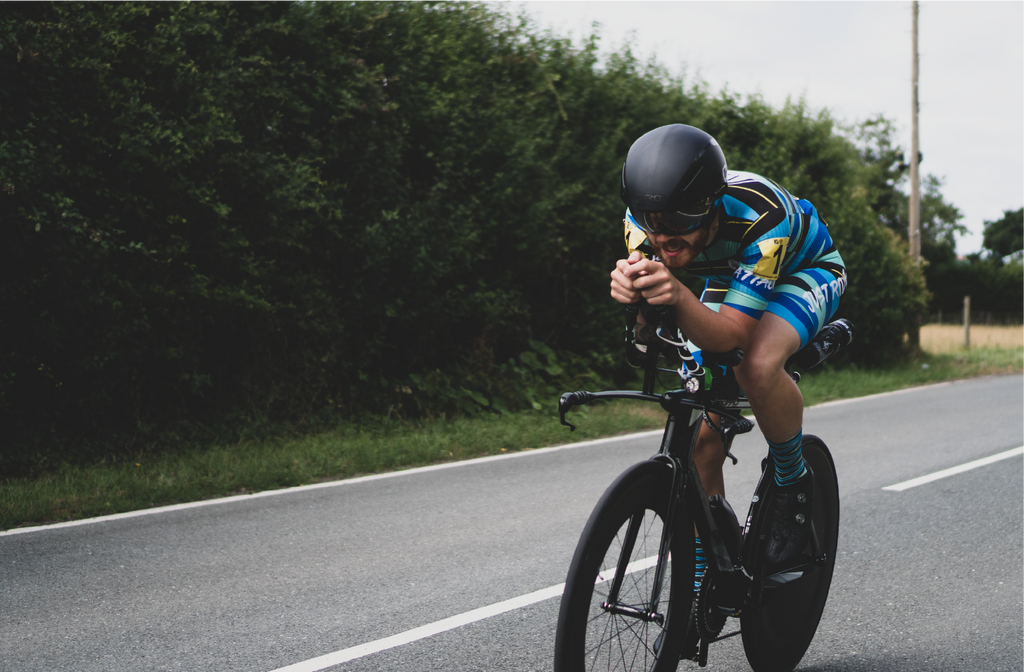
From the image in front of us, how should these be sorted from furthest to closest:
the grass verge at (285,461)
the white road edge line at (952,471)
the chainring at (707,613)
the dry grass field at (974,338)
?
1. the dry grass field at (974,338)
2. the white road edge line at (952,471)
3. the grass verge at (285,461)
4. the chainring at (707,613)

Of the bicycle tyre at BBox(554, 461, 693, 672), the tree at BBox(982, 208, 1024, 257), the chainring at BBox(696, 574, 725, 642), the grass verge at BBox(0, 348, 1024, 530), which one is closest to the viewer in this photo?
the bicycle tyre at BBox(554, 461, 693, 672)

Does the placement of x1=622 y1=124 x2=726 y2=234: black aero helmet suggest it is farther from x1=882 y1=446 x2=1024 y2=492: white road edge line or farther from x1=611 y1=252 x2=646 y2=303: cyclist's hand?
x1=882 y1=446 x2=1024 y2=492: white road edge line

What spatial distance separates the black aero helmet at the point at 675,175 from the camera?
2.34 m

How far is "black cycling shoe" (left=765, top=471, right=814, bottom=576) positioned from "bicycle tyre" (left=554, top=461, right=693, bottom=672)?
504mm

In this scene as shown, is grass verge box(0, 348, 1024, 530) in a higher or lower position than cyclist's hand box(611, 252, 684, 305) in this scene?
lower

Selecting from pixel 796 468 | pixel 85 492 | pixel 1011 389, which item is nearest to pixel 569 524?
pixel 796 468

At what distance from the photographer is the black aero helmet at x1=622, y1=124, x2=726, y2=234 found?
7.67ft

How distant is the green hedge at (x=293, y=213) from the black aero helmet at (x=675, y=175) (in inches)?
231

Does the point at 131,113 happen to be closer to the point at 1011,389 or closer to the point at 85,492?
the point at 85,492

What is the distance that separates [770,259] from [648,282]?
1.71 feet

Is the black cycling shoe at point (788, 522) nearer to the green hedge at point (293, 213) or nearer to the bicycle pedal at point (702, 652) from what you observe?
the bicycle pedal at point (702, 652)

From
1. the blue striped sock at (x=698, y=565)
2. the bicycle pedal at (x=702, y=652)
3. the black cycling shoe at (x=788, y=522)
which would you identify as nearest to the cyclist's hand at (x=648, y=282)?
the blue striped sock at (x=698, y=565)

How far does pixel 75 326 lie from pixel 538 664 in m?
5.50

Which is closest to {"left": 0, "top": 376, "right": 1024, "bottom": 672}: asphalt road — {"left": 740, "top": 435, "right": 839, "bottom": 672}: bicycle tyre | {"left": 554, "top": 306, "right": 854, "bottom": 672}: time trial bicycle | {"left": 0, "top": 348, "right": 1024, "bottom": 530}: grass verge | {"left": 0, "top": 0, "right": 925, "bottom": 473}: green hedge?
{"left": 740, "top": 435, "right": 839, "bottom": 672}: bicycle tyre
